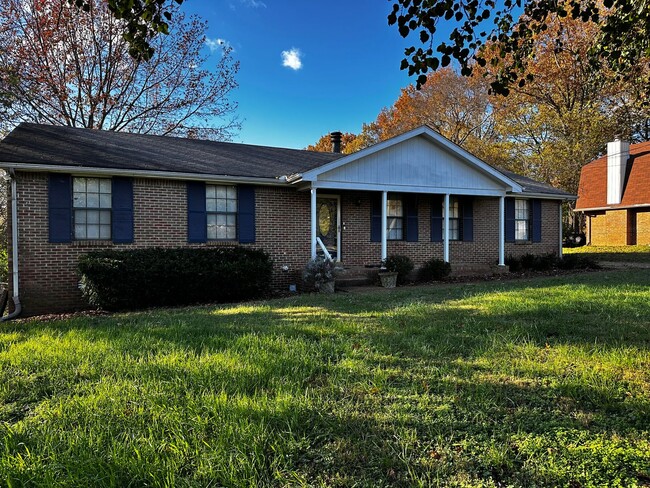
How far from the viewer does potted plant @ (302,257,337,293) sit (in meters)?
10.0

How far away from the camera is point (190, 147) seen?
40.8 ft

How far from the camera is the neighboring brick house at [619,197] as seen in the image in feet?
75.2

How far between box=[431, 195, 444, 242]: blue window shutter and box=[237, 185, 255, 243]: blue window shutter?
5.79 metres

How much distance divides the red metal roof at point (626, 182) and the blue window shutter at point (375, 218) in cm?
1791

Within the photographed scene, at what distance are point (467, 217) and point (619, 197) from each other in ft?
53.0

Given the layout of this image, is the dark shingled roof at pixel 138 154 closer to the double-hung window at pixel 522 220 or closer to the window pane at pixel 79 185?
the window pane at pixel 79 185

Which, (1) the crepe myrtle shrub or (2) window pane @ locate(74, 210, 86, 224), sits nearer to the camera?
(1) the crepe myrtle shrub

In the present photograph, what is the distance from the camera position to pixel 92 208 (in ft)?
30.3

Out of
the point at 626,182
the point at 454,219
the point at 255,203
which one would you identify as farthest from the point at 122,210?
the point at 626,182

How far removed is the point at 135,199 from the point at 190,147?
3.44 metres

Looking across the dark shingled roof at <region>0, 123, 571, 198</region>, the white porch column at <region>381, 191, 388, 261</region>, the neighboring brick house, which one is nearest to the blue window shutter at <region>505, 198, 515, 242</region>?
the dark shingled roof at <region>0, 123, 571, 198</region>

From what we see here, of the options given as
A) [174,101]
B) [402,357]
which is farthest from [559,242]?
[174,101]

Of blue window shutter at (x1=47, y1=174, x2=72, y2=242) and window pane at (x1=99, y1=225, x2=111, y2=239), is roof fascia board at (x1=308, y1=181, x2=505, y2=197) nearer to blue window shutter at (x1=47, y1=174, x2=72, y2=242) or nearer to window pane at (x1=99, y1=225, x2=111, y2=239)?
window pane at (x1=99, y1=225, x2=111, y2=239)

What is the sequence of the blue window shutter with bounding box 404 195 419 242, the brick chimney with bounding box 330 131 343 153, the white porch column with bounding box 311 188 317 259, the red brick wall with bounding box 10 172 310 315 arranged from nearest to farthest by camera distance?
the red brick wall with bounding box 10 172 310 315
the white porch column with bounding box 311 188 317 259
the blue window shutter with bounding box 404 195 419 242
the brick chimney with bounding box 330 131 343 153
